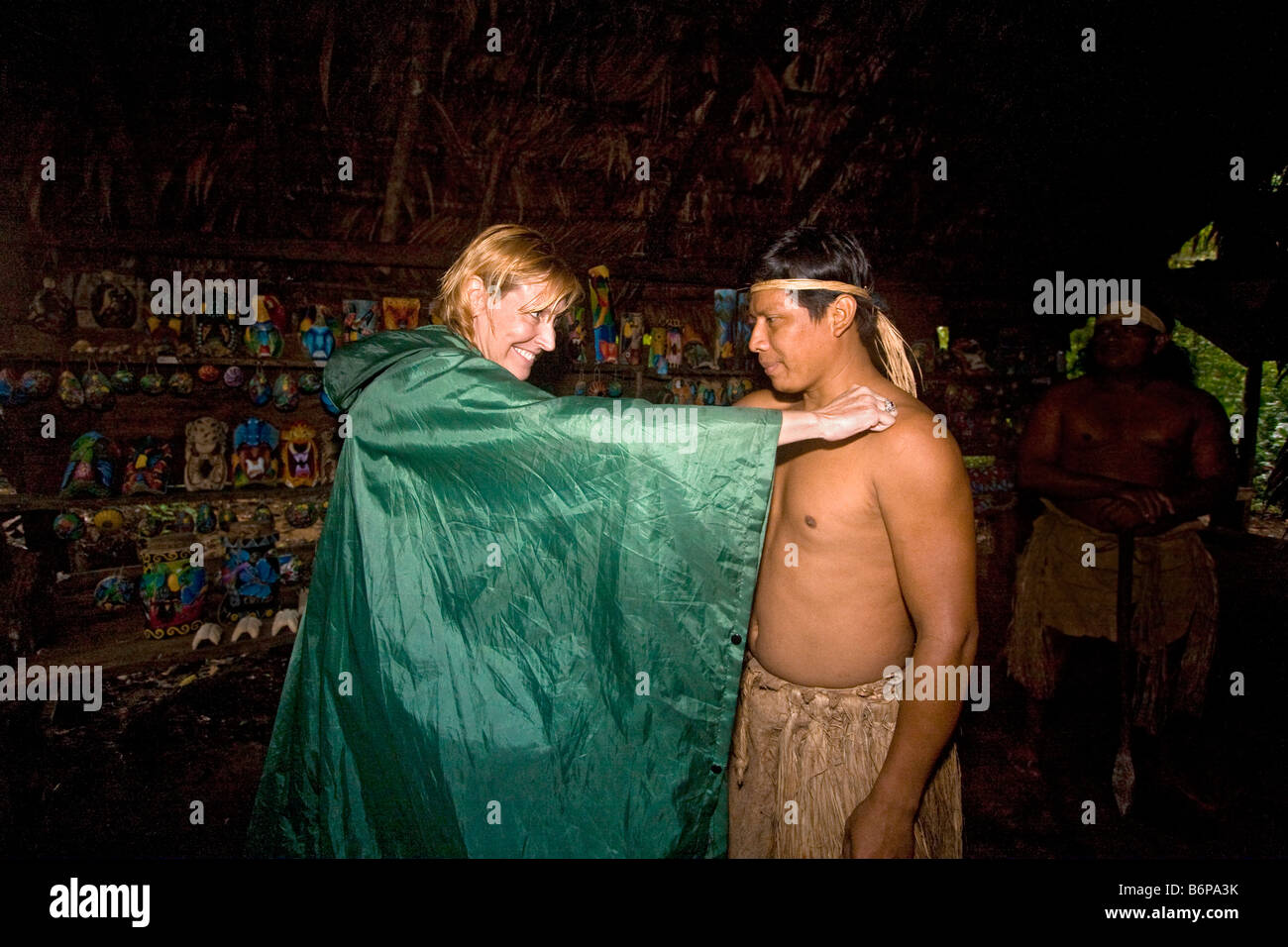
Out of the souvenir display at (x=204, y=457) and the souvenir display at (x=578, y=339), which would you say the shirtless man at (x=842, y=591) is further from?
the souvenir display at (x=204, y=457)

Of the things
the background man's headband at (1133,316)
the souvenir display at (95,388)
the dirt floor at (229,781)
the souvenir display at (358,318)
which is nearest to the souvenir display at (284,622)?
the dirt floor at (229,781)

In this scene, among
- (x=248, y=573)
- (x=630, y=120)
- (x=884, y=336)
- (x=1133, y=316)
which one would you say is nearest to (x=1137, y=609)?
(x=1133, y=316)

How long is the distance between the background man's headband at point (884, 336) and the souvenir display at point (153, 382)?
3593 millimetres

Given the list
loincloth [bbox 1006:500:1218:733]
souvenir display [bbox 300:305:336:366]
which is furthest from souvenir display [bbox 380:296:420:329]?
loincloth [bbox 1006:500:1218:733]

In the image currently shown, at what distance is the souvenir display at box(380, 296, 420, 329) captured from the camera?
4207mm

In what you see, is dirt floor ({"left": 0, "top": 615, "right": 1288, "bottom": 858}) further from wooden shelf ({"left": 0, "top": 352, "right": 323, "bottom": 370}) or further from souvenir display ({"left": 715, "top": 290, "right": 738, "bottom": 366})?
souvenir display ({"left": 715, "top": 290, "right": 738, "bottom": 366})

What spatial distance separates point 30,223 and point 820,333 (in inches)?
170

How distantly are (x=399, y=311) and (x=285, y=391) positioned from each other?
0.83 m

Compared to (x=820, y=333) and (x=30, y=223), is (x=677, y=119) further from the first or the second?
(x=30, y=223)

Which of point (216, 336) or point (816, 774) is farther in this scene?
point (216, 336)

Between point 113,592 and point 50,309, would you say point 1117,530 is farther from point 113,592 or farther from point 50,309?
point 50,309

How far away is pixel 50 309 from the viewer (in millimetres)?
3602

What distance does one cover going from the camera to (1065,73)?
3.57 metres

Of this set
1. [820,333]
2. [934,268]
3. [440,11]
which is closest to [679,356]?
[934,268]
